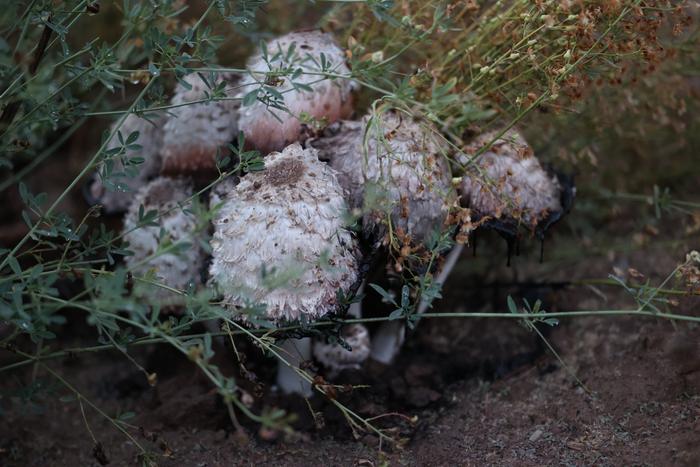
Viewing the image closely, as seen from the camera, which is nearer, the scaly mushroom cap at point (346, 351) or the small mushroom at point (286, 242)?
the small mushroom at point (286, 242)

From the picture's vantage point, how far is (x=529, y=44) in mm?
1464

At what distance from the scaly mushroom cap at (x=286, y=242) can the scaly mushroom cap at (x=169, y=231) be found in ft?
0.99

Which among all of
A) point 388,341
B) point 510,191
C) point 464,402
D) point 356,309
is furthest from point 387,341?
point 510,191

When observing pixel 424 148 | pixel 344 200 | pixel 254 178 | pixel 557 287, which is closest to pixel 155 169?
pixel 254 178

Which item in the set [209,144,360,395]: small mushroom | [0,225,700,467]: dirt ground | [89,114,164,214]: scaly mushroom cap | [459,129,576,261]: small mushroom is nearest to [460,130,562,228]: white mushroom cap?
[459,129,576,261]: small mushroom

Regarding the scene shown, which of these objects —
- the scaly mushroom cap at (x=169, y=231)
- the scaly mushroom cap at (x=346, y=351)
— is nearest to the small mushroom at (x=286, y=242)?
the scaly mushroom cap at (x=169, y=231)

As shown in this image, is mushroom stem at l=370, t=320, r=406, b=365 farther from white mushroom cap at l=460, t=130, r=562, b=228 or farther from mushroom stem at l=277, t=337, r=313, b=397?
white mushroom cap at l=460, t=130, r=562, b=228

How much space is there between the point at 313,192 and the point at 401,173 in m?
0.21

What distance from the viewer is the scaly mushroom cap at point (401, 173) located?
146cm

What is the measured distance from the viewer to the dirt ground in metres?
1.53

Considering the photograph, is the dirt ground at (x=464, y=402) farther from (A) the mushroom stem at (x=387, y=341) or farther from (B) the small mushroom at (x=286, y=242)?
(B) the small mushroom at (x=286, y=242)

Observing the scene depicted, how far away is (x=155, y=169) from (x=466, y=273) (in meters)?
1.09

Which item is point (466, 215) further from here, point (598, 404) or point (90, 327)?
point (90, 327)

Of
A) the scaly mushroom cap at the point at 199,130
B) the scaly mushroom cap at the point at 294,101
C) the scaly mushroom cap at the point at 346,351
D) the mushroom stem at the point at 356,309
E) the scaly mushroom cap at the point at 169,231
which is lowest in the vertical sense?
the scaly mushroom cap at the point at 346,351
